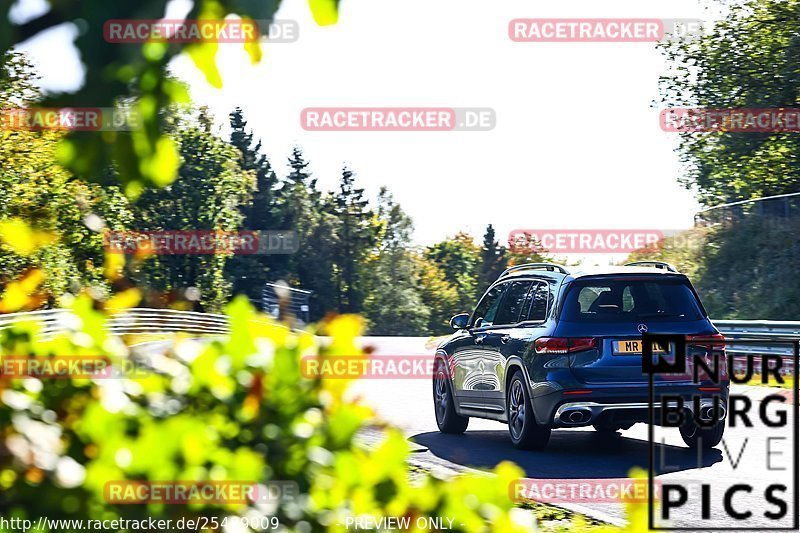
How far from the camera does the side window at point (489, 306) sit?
43.3 feet

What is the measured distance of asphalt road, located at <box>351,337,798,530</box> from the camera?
8680 mm

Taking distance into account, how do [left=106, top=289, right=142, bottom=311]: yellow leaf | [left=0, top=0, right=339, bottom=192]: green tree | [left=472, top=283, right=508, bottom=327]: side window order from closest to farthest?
[left=0, top=0, right=339, bottom=192]: green tree → [left=106, top=289, right=142, bottom=311]: yellow leaf → [left=472, top=283, right=508, bottom=327]: side window

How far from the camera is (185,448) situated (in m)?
2.14

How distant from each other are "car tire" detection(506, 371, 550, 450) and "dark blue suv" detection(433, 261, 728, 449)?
0.01 m

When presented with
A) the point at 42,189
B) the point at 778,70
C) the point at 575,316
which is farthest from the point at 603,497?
the point at 778,70

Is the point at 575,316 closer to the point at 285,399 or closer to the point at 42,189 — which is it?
the point at 285,399

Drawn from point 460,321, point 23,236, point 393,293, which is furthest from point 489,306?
point 393,293

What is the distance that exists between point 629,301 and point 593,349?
0.67 metres

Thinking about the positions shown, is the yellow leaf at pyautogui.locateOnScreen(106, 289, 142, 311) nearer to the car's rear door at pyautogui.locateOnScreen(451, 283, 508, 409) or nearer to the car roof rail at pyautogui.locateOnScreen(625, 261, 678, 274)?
the car roof rail at pyautogui.locateOnScreen(625, 261, 678, 274)

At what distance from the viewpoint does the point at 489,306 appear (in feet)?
44.1

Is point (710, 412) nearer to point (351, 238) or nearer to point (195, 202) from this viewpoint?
point (195, 202)

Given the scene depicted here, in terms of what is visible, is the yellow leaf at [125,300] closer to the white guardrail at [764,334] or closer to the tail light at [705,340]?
the tail light at [705,340]

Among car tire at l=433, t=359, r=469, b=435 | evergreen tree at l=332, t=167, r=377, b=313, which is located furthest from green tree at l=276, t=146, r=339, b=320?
car tire at l=433, t=359, r=469, b=435

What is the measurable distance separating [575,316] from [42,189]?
29314mm
